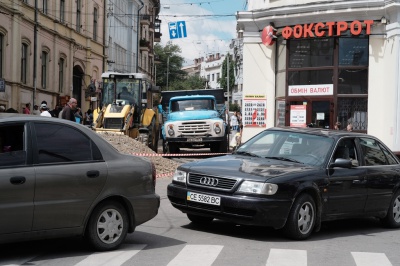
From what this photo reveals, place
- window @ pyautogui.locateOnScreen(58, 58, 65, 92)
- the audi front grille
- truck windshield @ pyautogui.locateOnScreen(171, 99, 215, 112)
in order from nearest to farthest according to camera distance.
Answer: the audi front grille, truck windshield @ pyautogui.locateOnScreen(171, 99, 215, 112), window @ pyautogui.locateOnScreen(58, 58, 65, 92)

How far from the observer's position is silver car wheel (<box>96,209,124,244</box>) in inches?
297

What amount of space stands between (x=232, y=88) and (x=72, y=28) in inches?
2492

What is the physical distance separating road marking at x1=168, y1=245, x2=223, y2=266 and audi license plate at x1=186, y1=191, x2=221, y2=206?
2.26 ft

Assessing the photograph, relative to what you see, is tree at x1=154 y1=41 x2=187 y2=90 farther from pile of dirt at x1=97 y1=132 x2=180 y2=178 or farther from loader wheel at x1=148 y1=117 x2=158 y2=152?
pile of dirt at x1=97 y1=132 x2=180 y2=178

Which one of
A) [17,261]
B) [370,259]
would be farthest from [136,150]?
[17,261]

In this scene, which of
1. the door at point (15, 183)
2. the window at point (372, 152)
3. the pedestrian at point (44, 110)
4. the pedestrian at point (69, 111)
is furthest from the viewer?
the pedestrian at point (44, 110)

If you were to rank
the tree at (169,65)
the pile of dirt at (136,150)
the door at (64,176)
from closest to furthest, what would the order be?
the door at (64,176)
the pile of dirt at (136,150)
the tree at (169,65)

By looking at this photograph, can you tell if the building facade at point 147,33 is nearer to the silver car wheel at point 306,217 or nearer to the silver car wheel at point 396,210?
the silver car wheel at point 396,210

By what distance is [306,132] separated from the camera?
33.7ft

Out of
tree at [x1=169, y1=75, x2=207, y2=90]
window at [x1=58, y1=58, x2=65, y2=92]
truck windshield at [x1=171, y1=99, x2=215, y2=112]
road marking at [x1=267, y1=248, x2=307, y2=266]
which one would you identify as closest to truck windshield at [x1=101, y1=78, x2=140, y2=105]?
truck windshield at [x1=171, y1=99, x2=215, y2=112]

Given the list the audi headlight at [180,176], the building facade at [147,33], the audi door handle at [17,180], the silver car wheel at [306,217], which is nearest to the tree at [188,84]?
the building facade at [147,33]

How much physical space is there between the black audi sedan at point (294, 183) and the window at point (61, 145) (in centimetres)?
197

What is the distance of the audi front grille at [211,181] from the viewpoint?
8609mm

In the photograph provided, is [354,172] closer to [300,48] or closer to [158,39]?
[300,48]
